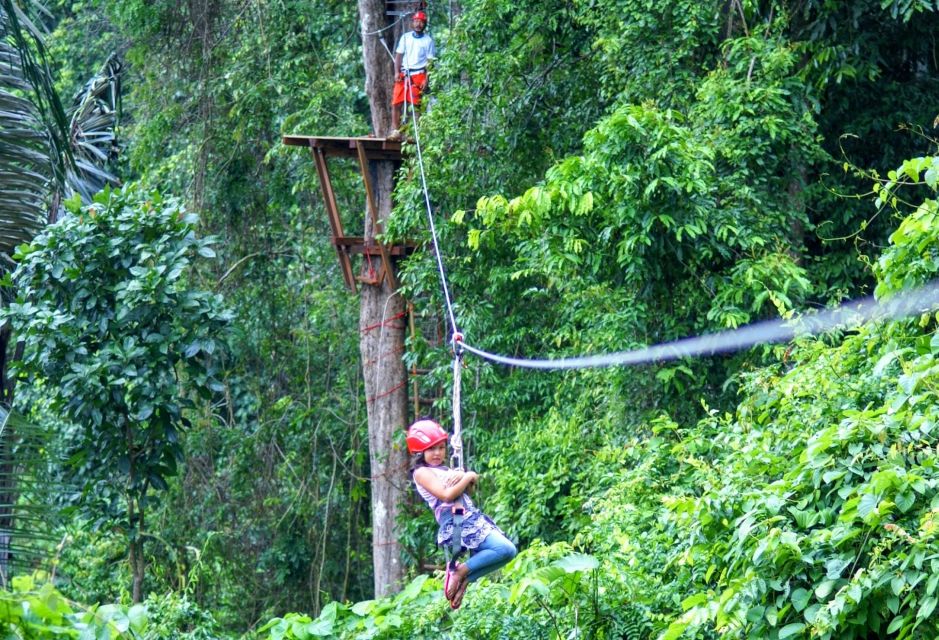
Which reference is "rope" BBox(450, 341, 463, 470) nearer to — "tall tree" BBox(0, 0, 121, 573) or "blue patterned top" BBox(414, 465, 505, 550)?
"blue patterned top" BBox(414, 465, 505, 550)

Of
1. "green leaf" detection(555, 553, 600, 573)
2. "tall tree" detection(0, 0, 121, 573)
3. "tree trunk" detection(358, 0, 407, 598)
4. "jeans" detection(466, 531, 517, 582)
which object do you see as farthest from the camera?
"tree trunk" detection(358, 0, 407, 598)

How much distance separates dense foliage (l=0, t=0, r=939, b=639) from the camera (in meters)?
5.39

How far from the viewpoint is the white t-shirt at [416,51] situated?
1034cm

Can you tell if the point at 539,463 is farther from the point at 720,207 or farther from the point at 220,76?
the point at 220,76

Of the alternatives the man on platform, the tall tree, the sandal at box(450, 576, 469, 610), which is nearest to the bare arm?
the sandal at box(450, 576, 469, 610)

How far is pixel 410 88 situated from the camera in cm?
1031

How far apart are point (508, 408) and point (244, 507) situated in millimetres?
4067

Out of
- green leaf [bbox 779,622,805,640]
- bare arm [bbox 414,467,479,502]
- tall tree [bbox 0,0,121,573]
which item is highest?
tall tree [bbox 0,0,121,573]

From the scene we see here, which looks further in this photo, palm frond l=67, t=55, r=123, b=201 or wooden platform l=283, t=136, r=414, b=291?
palm frond l=67, t=55, r=123, b=201

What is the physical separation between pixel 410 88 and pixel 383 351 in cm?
218

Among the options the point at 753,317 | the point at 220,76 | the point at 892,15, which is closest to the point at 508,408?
the point at 753,317

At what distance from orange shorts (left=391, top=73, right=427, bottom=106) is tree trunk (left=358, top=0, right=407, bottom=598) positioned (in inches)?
15.6

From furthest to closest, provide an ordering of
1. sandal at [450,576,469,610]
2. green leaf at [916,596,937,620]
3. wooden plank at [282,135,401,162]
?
wooden plank at [282,135,401,162] < sandal at [450,576,469,610] < green leaf at [916,596,937,620]

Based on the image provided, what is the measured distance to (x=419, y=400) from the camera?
36.8 ft
